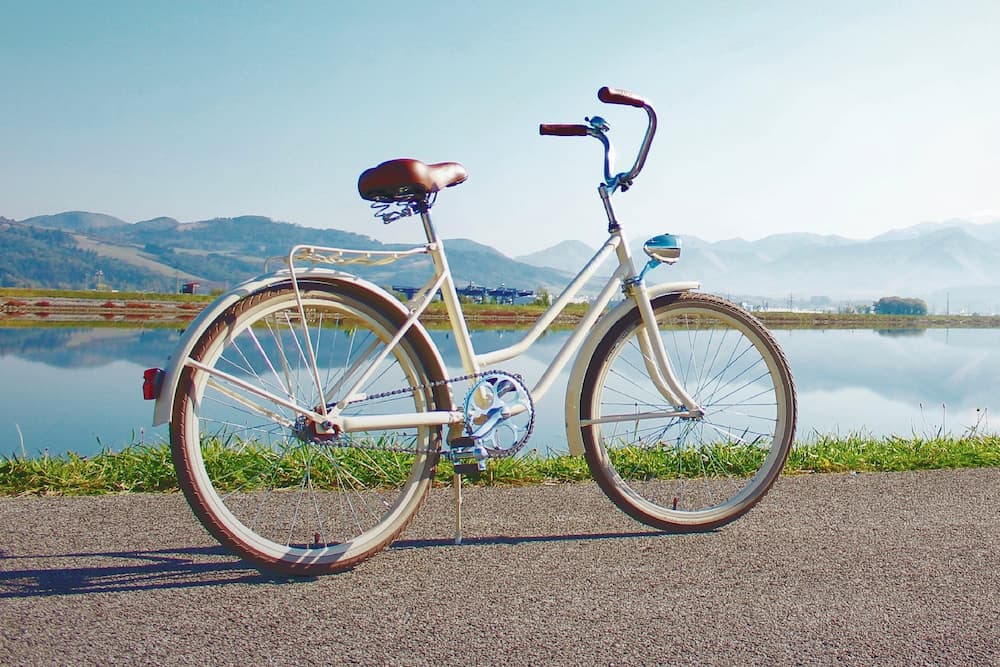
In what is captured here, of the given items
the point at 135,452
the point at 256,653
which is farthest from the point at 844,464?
the point at 135,452

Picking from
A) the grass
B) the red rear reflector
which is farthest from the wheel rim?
the grass

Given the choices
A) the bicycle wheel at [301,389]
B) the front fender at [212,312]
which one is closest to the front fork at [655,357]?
the bicycle wheel at [301,389]

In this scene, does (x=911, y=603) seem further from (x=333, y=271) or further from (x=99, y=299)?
(x=99, y=299)

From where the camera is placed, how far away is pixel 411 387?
3104 mm

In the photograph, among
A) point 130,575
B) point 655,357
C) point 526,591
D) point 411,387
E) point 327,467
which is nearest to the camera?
point 526,591

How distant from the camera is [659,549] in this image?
3.21 metres

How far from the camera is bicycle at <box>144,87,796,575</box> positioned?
2.82 m

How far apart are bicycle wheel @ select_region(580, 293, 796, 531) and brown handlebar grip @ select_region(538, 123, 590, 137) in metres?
0.83

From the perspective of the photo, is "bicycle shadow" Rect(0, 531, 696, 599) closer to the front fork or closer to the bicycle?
the bicycle

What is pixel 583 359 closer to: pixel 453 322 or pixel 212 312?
pixel 453 322

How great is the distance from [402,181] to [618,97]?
1.11 metres

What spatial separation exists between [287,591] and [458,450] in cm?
82

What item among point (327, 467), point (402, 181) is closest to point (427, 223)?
point (402, 181)

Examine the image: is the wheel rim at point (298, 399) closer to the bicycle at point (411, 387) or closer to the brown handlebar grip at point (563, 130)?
the bicycle at point (411, 387)
